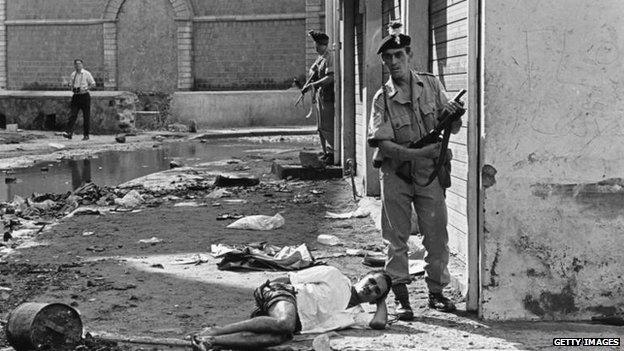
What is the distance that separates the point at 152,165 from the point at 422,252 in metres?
10.9

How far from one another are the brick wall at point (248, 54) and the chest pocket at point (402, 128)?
25909 mm

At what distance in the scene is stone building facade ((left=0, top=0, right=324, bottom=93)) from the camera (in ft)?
105

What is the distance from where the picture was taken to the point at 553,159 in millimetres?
5965

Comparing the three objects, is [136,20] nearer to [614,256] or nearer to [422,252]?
[422,252]

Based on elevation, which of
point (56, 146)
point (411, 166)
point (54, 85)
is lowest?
point (56, 146)

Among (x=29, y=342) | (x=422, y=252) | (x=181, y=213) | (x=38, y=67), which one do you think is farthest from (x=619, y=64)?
(x=38, y=67)

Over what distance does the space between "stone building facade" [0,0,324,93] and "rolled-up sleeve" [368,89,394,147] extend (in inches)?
1014

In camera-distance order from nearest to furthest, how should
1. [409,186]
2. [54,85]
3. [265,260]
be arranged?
[409,186] < [265,260] < [54,85]

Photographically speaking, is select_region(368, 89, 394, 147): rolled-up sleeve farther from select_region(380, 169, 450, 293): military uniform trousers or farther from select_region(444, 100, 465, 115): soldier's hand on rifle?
select_region(444, 100, 465, 115): soldier's hand on rifle

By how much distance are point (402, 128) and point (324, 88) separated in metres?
9.10

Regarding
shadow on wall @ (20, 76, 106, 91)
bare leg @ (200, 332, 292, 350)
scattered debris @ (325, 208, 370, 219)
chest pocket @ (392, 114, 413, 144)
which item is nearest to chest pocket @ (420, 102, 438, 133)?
chest pocket @ (392, 114, 413, 144)

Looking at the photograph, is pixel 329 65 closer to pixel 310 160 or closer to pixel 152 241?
pixel 310 160

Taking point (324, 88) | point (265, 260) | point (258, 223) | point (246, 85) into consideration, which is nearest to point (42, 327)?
point (265, 260)

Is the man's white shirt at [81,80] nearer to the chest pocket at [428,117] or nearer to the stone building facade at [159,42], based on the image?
the stone building facade at [159,42]
